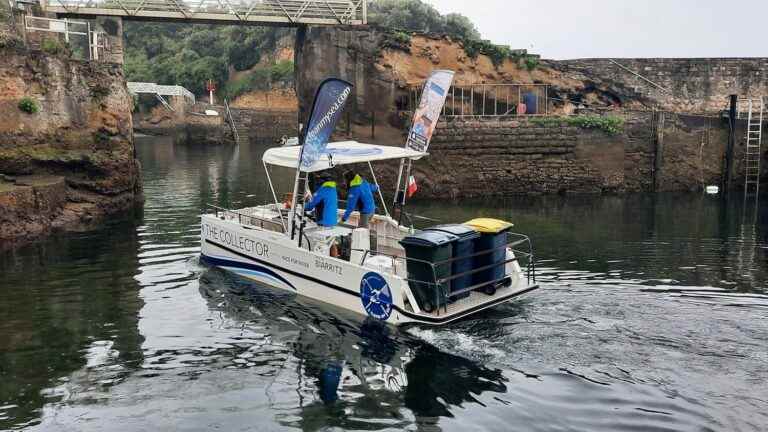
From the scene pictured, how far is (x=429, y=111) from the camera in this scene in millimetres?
14812

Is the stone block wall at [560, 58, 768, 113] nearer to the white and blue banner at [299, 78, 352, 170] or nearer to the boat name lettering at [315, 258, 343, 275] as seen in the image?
the white and blue banner at [299, 78, 352, 170]

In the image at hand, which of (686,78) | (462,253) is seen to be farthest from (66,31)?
(686,78)

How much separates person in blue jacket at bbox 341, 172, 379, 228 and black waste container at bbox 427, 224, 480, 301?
2.05 metres

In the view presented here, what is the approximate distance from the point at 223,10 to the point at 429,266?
21.7 m

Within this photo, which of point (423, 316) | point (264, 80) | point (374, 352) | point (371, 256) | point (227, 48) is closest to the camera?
point (374, 352)

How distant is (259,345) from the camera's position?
10758 millimetres

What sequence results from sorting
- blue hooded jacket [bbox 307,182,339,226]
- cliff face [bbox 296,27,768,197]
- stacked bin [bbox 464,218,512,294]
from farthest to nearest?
cliff face [bbox 296,27,768,197]
blue hooded jacket [bbox 307,182,339,226]
stacked bin [bbox 464,218,512,294]

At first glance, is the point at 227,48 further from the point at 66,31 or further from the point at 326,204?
the point at 326,204

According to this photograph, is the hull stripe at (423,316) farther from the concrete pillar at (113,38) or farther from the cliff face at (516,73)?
the concrete pillar at (113,38)

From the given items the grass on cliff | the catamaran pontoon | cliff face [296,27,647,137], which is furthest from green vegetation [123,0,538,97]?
the catamaran pontoon

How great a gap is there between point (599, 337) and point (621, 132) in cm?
1862

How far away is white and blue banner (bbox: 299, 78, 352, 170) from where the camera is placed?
11477 mm

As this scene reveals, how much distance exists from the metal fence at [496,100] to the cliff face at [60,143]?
34.4 ft

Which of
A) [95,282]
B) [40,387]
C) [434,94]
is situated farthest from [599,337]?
[95,282]
